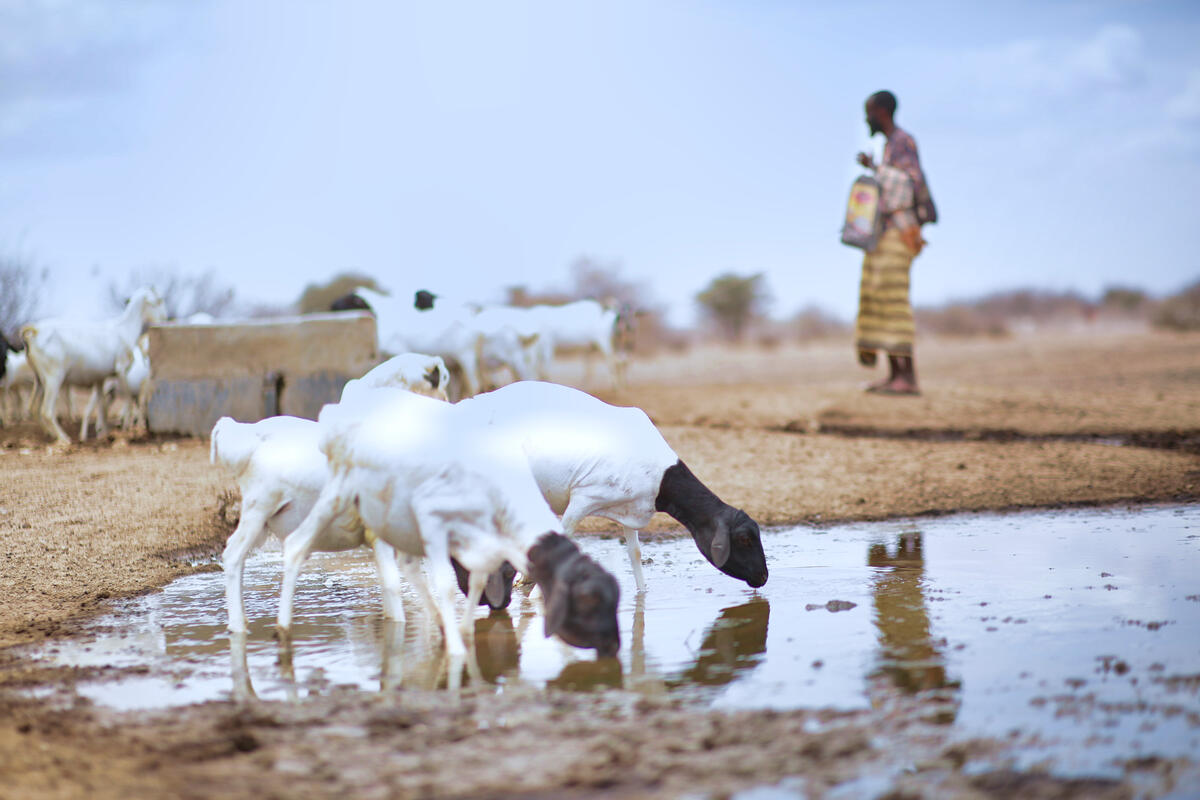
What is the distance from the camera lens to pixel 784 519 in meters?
9.36

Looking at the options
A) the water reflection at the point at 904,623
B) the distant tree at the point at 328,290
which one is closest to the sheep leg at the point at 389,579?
the water reflection at the point at 904,623

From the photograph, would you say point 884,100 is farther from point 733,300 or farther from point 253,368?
point 733,300

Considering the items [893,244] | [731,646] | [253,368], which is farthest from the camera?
[893,244]

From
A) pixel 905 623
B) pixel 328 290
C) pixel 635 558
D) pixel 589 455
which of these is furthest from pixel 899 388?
pixel 328 290

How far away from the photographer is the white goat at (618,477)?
651 centimetres

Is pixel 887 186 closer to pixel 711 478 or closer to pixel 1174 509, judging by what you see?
pixel 711 478

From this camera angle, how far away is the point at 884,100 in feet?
45.8

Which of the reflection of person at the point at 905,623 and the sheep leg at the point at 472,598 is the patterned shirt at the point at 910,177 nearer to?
the reflection of person at the point at 905,623

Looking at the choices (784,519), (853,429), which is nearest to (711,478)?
(784,519)

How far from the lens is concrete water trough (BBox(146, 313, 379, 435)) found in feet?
44.4

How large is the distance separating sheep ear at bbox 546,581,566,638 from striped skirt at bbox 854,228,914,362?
10.1 m

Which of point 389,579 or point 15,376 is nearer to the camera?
point 389,579

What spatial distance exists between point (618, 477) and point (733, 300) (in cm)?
4351

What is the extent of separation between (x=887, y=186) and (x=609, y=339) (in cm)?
1047
